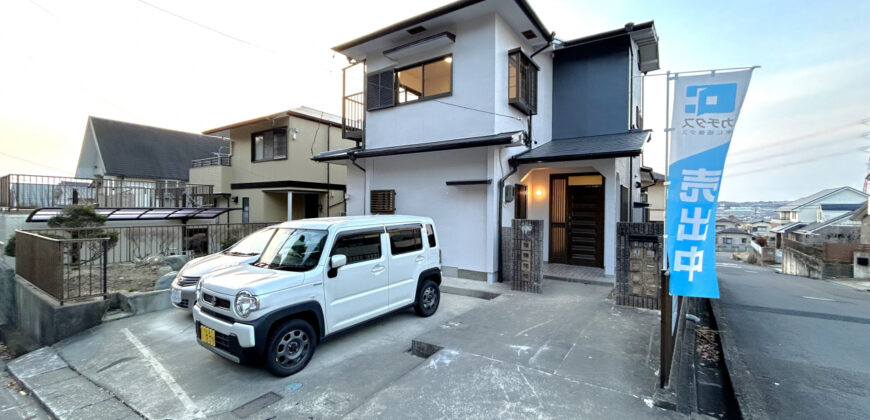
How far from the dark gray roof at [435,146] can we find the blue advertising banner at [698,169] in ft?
11.4

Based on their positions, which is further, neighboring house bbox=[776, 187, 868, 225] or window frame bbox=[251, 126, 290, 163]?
neighboring house bbox=[776, 187, 868, 225]

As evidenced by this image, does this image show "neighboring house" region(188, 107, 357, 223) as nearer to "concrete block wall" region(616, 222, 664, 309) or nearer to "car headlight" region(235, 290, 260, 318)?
"car headlight" region(235, 290, 260, 318)

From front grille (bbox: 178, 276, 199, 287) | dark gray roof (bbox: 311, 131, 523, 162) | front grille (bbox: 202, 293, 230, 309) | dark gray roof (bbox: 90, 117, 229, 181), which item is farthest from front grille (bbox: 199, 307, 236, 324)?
dark gray roof (bbox: 90, 117, 229, 181)

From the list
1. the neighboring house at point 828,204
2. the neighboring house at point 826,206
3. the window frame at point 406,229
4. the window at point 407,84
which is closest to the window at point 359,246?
the window frame at point 406,229

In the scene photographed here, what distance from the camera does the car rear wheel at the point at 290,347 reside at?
11.2 feet

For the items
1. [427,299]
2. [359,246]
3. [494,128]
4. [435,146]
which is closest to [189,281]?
[359,246]

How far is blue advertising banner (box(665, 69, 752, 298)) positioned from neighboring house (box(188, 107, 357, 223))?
12.0 metres

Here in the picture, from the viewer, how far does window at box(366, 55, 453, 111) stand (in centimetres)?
847

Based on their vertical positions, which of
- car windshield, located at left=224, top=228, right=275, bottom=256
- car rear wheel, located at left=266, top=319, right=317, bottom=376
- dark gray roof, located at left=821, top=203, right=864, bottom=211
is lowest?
car rear wheel, located at left=266, top=319, right=317, bottom=376

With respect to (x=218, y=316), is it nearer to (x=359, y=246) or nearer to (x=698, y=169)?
(x=359, y=246)

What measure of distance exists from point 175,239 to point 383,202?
675 cm

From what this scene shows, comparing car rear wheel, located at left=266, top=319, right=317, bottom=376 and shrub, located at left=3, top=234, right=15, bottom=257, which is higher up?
shrub, located at left=3, top=234, right=15, bottom=257

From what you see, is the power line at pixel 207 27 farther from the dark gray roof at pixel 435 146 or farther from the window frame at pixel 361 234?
the window frame at pixel 361 234

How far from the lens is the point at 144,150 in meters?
19.5
